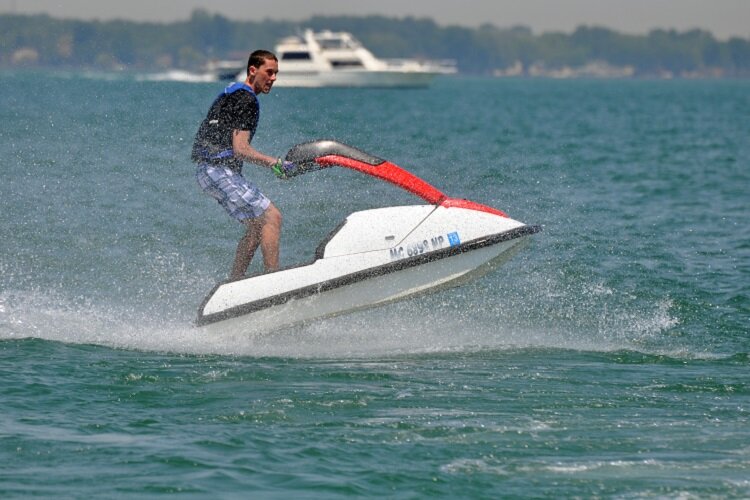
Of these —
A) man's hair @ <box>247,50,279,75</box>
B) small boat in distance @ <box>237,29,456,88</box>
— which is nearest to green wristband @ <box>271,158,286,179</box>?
man's hair @ <box>247,50,279,75</box>

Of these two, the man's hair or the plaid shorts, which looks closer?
the man's hair

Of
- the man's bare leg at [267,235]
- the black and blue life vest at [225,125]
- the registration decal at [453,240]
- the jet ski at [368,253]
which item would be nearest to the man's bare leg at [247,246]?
the man's bare leg at [267,235]

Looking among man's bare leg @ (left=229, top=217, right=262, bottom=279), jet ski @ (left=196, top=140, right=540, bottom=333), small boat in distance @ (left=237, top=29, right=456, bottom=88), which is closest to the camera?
jet ski @ (left=196, top=140, right=540, bottom=333)

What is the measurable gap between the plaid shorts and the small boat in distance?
87250 millimetres

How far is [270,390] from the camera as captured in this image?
766cm

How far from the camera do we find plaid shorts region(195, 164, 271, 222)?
9094mm

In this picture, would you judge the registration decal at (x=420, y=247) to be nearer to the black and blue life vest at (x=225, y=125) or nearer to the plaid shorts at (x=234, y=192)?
the plaid shorts at (x=234, y=192)

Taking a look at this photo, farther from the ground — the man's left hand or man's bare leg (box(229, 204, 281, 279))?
the man's left hand

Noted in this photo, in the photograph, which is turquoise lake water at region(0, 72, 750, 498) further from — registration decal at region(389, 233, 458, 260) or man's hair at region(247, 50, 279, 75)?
man's hair at region(247, 50, 279, 75)

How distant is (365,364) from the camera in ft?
27.8

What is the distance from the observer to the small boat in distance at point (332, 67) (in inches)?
3799

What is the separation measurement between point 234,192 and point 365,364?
1.59m

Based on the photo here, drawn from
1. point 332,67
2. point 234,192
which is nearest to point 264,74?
point 234,192

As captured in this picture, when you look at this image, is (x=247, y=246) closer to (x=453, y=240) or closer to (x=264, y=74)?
(x=264, y=74)
